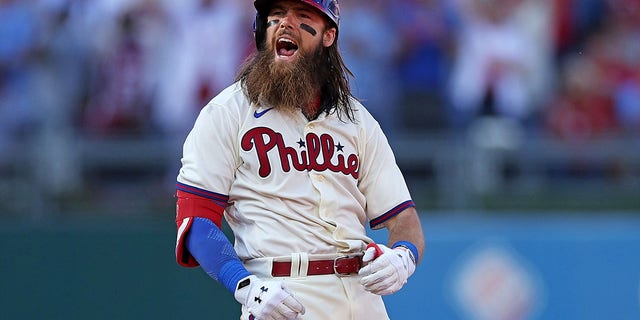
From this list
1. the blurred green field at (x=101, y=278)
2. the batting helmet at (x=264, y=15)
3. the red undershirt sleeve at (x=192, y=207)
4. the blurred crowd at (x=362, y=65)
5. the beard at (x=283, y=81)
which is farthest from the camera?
the blurred crowd at (x=362, y=65)

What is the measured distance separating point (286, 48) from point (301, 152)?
1.32ft

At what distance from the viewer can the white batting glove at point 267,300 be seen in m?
3.38

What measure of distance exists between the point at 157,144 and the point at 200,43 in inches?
37.9

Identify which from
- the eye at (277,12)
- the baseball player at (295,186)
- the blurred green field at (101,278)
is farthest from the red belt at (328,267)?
the blurred green field at (101,278)

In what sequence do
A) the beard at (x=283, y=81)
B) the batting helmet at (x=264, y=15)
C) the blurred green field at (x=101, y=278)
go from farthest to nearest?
1. the blurred green field at (x=101, y=278)
2. the batting helmet at (x=264, y=15)
3. the beard at (x=283, y=81)

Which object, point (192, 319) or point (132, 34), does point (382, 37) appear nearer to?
point (132, 34)

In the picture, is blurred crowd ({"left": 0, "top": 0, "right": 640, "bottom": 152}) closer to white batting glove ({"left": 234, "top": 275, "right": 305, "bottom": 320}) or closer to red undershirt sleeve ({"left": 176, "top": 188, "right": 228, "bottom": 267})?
red undershirt sleeve ({"left": 176, "top": 188, "right": 228, "bottom": 267})

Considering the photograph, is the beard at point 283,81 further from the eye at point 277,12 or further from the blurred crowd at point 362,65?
the blurred crowd at point 362,65

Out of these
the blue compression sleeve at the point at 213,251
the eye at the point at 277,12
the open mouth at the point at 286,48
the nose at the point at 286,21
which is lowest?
the blue compression sleeve at the point at 213,251

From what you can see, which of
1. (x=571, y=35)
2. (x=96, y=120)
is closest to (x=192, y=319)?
(x=96, y=120)

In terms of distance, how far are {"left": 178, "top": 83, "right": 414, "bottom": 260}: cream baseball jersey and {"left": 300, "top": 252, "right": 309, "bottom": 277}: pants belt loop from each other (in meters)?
0.03

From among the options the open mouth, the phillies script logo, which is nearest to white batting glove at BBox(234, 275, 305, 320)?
the phillies script logo

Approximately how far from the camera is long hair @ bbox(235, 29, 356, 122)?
3959 millimetres

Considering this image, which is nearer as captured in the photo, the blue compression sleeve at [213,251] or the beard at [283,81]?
the blue compression sleeve at [213,251]
